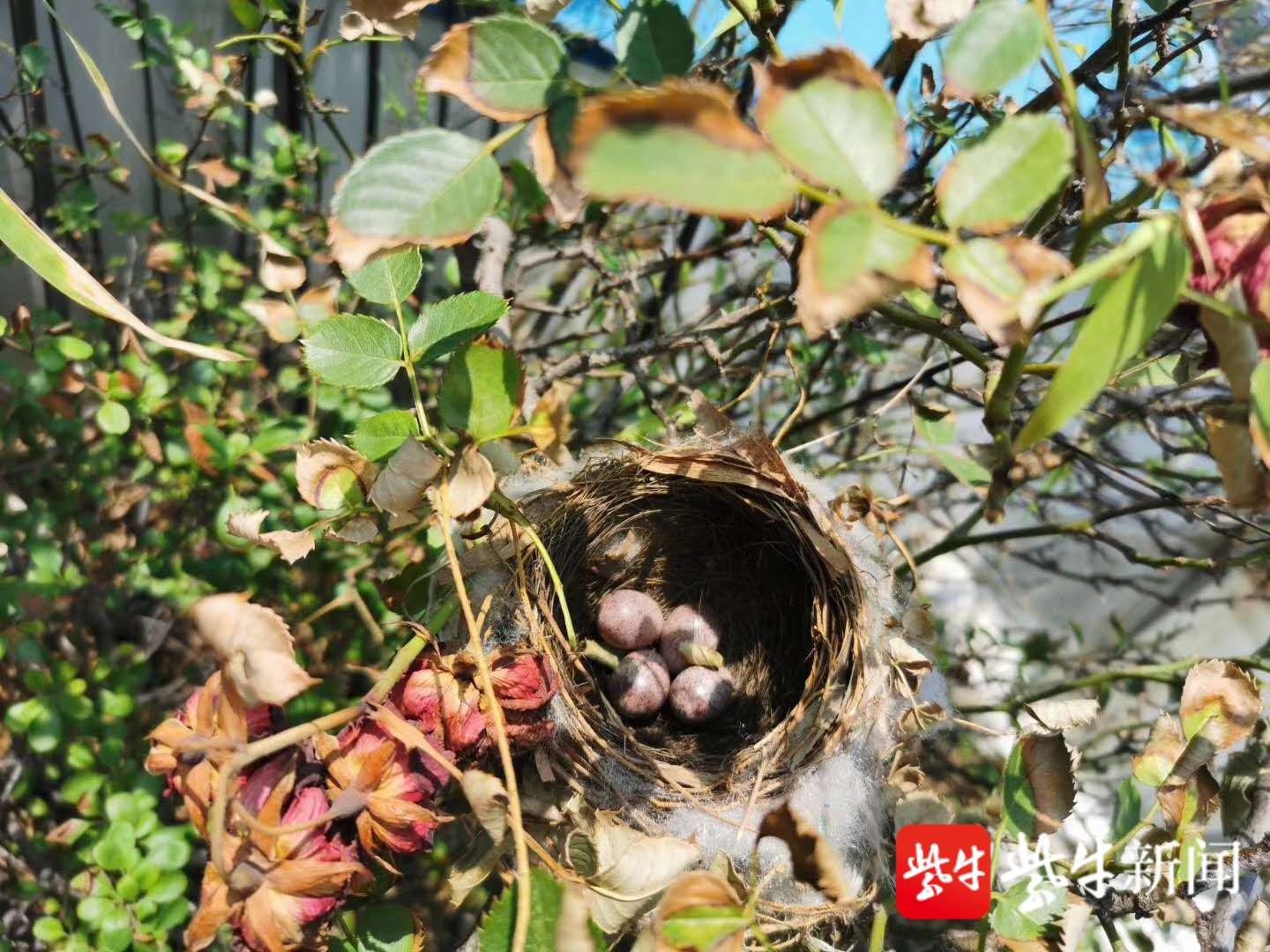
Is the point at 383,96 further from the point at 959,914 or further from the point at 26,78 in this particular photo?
the point at 959,914

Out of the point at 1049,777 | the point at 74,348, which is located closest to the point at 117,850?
the point at 74,348

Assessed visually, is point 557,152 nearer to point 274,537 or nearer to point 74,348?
point 274,537

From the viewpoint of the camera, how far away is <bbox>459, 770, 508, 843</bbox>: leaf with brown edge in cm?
47

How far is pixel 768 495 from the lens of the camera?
0.88m

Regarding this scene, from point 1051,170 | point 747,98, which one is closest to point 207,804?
point 1051,170

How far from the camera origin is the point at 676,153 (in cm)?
27

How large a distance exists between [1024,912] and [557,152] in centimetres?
57

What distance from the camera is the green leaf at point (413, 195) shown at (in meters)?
0.37

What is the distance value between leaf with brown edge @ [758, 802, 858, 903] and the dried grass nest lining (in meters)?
0.26

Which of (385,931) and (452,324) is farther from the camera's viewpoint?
(385,931)

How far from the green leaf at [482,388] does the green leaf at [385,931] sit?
36 centimetres

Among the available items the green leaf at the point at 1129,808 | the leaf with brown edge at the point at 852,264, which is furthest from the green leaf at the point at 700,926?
the green leaf at the point at 1129,808

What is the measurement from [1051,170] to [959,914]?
0.54m

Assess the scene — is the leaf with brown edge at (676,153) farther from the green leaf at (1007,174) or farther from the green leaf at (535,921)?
the green leaf at (535,921)
